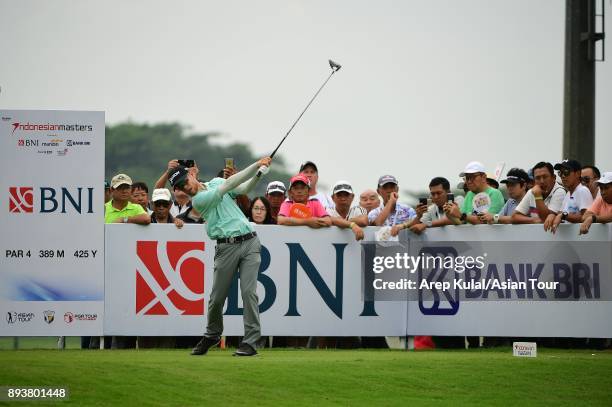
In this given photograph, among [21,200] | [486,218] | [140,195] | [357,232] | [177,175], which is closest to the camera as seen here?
[177,175]

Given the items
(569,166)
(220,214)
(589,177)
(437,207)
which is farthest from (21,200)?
(589,177)

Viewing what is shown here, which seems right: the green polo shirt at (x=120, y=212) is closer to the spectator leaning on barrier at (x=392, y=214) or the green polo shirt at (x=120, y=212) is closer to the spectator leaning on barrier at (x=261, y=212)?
the spectator leaning on barrier at (x=261, y=212)

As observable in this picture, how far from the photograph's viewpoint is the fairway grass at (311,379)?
44.8 ft

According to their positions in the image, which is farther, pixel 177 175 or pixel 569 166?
pixel 569 166

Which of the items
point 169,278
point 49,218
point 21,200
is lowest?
point 169,278

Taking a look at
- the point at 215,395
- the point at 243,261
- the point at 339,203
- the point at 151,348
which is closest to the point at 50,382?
the point at 215,395

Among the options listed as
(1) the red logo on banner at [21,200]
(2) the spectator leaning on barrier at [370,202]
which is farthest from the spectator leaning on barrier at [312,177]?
(1) the red logo on banner at [21,200]

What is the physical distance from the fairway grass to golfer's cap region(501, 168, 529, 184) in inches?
132

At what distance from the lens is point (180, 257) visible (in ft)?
58.0

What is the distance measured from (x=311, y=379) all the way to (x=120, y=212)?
16.4 feet

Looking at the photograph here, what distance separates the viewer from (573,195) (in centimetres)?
Result: 1831

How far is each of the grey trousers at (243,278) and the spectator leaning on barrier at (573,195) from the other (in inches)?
188

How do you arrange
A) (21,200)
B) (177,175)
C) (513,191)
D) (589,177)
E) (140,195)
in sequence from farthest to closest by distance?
1. (589,177)
2. (140,195)
3. (513,191)
4. (21,200)
5. (177,175)

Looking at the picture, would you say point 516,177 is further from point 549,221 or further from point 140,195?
point 140,195
